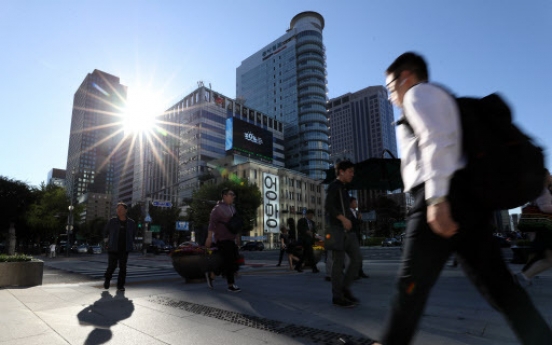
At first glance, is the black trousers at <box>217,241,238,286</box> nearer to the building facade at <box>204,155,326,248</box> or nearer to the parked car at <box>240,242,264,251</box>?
the parked car at <box>240,242,264,251</box>

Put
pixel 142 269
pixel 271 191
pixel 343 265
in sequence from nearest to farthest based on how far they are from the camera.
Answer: pixel 343 265 → pixel 142 269 → pixel 271 191

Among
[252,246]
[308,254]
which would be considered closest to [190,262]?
[308,254]

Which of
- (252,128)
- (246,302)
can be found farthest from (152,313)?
(252,128)

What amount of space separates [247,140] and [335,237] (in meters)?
67.4

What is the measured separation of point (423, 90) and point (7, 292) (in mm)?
7027

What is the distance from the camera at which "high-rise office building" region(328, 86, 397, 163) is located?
16162 centimetres

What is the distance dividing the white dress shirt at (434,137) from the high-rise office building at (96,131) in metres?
181

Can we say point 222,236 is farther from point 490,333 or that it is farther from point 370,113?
point 370,113

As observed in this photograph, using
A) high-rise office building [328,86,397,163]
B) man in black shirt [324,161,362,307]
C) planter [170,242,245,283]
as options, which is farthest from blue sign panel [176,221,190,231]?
high-rise office building [328,86,397,163]

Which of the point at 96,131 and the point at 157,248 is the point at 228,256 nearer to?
the point at 157,248

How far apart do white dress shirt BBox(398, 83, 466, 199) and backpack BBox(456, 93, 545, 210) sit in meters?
0.07

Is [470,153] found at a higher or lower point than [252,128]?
lower

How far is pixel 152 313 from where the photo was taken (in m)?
3.62

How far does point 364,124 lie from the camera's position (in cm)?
16550
